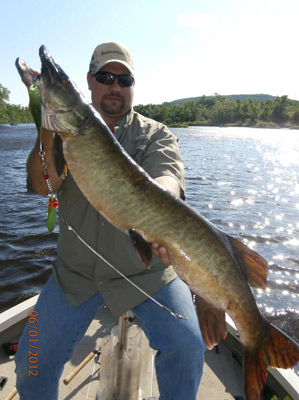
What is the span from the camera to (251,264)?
2201mm

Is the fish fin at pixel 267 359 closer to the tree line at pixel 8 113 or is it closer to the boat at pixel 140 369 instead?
the boat at pixel 140 369

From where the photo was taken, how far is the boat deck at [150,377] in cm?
325

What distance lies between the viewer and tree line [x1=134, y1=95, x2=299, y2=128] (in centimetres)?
11294

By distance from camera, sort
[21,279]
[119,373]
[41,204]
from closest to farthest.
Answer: [119,373], [21,279], [41,204]

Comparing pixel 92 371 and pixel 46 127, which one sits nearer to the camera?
pixel 46 127

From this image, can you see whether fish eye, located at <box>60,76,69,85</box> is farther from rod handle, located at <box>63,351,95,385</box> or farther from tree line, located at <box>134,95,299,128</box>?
tree line, located at <box>134,95,299,128</box>

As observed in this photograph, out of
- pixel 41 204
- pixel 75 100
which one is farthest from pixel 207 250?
pixel 41 204

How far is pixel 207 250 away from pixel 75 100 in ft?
4.02

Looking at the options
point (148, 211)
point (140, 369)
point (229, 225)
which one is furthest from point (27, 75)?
point (229, 225)

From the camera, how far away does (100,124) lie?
206 cm

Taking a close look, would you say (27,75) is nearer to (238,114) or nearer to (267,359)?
(267,359)

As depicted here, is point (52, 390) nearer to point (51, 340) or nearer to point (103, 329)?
point (51, 340)

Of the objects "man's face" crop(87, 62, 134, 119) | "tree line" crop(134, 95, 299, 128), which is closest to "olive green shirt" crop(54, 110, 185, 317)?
"man's face" crop(87, 62, 134, 119)

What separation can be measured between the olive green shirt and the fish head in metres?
0.79
